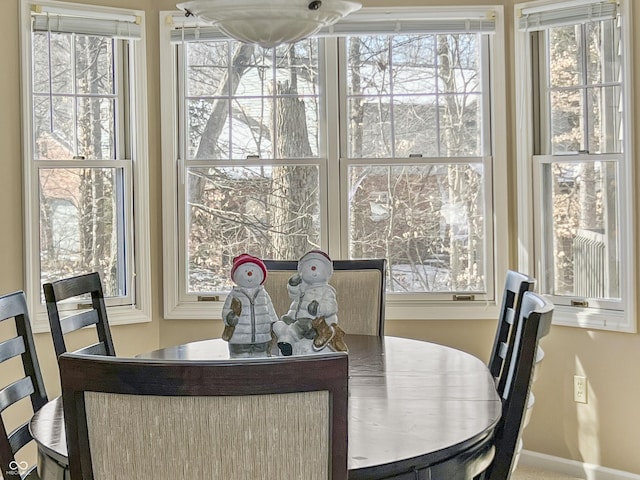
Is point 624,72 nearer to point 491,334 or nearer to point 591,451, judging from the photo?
point 491,334

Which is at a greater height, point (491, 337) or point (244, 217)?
point (244, 217)

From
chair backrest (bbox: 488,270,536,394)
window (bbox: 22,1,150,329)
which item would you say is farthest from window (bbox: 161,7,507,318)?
chair backrest (bbox: 488,270,536,394)

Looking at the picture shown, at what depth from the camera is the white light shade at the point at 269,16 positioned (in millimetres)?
2059

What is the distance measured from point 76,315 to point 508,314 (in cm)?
143

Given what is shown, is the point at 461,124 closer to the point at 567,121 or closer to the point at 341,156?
the point at 567,121

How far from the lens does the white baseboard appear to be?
11.4 feet

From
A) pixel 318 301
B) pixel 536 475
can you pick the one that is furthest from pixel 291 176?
pixel 318 301

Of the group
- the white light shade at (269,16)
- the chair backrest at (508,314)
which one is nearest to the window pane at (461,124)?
the chair backrest at (508,314)

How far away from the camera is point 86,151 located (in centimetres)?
376

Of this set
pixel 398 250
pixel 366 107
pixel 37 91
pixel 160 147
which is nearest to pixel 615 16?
pixel 366 107

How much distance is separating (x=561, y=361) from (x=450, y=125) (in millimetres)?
1205

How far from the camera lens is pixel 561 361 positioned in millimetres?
3615

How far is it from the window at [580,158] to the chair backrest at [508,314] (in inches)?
36.0

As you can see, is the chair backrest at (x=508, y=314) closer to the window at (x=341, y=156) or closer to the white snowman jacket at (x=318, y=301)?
the white snowman jacket at (x=318, y=301)
